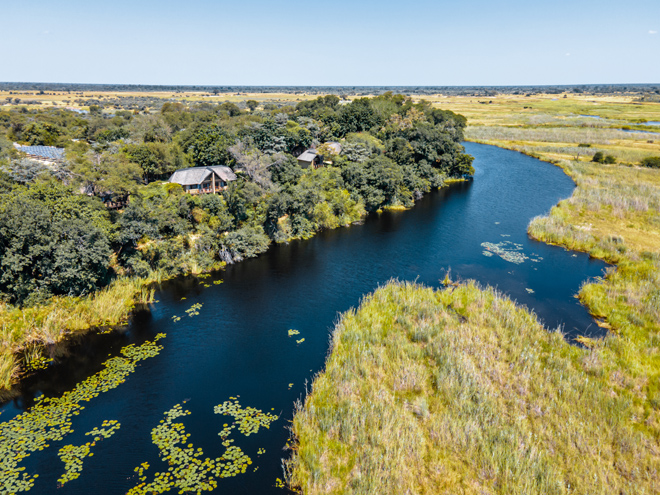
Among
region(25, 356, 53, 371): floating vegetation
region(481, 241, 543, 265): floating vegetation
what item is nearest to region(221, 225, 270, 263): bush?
region(25, 356, 53, 371): floating vegetation

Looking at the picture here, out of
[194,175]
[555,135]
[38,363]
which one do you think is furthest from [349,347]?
[555,135]

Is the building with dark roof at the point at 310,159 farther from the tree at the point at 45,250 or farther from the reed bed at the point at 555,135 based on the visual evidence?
the reed bed at the point at 555,135

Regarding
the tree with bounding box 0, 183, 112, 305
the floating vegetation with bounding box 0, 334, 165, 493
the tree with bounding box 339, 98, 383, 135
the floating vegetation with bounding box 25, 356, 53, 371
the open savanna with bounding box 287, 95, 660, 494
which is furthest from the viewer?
the tree with bounding box 339, 98, 383, 135

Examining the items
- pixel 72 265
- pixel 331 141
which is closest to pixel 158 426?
pixel 72 265

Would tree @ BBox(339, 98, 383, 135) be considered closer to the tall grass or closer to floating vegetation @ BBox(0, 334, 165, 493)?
the tall grass

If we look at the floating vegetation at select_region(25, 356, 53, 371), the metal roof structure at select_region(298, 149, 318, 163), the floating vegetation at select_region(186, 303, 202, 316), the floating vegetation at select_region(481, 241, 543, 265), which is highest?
the metal roof structure at select_region(298, 149, 318, 163)
